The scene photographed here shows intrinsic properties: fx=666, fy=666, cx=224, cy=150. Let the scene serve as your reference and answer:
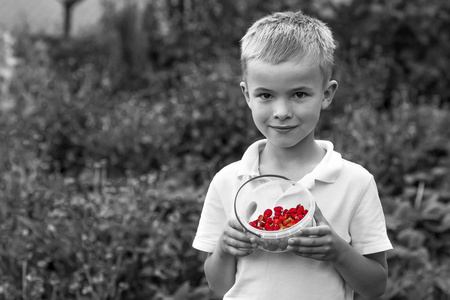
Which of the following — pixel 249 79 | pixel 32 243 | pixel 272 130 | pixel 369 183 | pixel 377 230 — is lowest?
pixel 32 243

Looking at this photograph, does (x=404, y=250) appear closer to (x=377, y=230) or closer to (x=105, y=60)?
(x=377, y=230)

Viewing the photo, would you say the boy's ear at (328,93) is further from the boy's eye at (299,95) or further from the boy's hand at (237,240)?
the boy's hand at (237,240)

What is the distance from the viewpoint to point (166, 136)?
411cm

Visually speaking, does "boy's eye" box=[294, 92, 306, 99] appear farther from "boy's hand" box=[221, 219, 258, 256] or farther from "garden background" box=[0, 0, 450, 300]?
"garden background" box=[0, 0, 450, 300]

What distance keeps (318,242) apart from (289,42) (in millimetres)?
476

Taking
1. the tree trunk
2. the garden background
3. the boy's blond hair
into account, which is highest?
the tree trunk

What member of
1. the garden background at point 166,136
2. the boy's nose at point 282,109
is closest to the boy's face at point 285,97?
the boy's nose at point 282,109

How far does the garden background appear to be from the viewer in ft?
9.79

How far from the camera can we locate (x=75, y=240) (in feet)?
9.80

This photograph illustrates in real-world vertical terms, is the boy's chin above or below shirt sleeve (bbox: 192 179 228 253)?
above

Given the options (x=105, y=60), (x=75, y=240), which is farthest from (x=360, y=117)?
(x=105, y=60)

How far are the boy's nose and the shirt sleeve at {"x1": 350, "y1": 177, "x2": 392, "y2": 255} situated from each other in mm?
296

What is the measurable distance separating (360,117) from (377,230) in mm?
2484

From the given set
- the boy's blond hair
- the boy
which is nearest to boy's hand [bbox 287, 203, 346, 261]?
the boy
